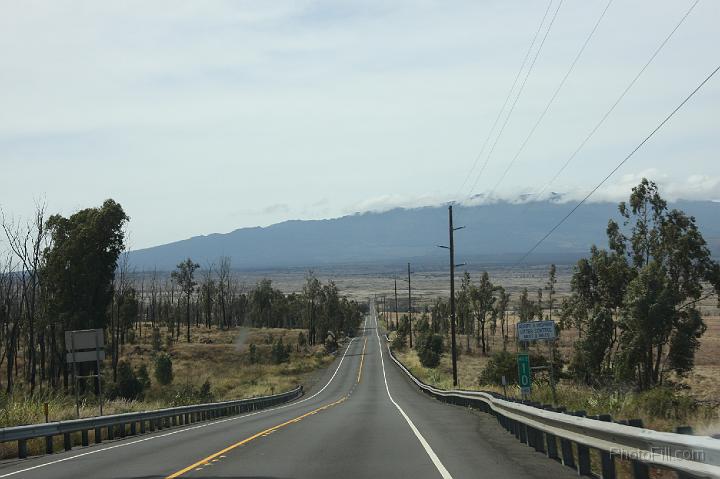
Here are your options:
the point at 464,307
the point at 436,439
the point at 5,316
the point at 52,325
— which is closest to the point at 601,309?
the point at 52,325

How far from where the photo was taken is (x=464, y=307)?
128000 millimetres

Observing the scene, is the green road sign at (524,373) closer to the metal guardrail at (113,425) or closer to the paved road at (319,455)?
the paved road at (319,455)

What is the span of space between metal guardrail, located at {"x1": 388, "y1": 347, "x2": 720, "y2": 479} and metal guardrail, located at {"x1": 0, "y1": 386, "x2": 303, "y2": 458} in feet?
34.0

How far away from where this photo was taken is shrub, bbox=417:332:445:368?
92938 mm

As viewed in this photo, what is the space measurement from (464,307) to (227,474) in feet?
387

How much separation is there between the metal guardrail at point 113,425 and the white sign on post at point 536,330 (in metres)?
12.1

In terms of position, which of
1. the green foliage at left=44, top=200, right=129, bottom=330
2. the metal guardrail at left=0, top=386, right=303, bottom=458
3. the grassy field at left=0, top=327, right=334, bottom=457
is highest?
the green foliage at left=44, top=200, right=129, bottom=330

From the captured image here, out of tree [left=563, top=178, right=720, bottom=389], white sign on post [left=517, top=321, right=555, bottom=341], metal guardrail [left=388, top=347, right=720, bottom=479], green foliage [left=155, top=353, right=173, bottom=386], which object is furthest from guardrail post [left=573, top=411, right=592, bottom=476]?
green foliage [left=155, top=353, right=173, bottom=386]

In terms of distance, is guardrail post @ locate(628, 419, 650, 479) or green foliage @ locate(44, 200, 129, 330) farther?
green foliage @ locate(44, 200, 129, 330)

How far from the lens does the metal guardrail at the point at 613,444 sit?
6570 millimetres

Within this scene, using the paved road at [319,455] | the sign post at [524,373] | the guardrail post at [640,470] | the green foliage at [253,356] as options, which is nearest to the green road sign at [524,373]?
the sign post at [524,373]

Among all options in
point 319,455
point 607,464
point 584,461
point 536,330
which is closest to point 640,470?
point 607,464

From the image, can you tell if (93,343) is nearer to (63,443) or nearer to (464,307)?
(63,443)

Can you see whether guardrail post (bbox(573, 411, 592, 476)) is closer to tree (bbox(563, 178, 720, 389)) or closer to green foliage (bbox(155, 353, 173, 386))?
tree (bbox(563, 178, 720, 389))
